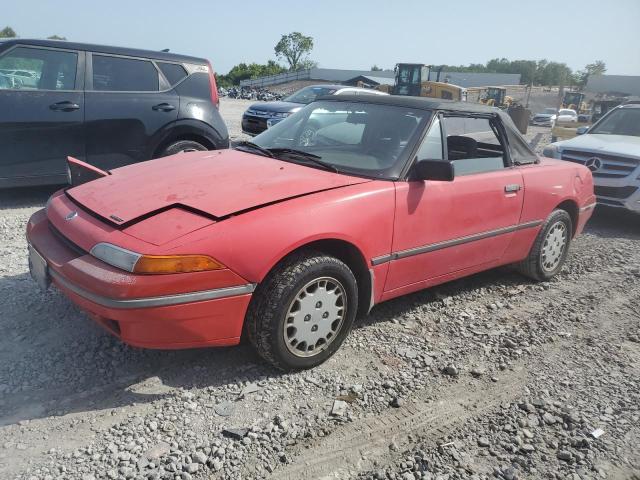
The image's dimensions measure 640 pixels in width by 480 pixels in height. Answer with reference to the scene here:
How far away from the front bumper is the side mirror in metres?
1.38

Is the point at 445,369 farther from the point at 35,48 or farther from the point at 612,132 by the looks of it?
the point at 612,132

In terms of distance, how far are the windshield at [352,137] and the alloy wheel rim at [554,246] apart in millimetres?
1918

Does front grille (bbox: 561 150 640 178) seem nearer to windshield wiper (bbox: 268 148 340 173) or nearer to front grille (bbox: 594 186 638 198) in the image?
front grille (bbox: 594 186 638 198)

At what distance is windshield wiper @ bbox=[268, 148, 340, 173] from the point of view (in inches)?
134

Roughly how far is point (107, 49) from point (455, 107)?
4360 mm

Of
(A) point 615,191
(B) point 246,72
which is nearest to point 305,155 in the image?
(A) point 615,191

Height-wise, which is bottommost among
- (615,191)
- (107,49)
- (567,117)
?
(567,117)

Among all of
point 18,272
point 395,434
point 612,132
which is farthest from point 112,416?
point 612,132

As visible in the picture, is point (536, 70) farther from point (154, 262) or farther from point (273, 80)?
point (154, 262)

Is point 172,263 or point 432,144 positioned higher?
point 432,144

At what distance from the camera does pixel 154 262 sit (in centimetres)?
243

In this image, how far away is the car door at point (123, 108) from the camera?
5973 mm

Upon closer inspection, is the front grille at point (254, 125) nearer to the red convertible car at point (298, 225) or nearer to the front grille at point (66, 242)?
the red convertible car at point (298, 225)

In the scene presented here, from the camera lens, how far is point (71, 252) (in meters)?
2.79
